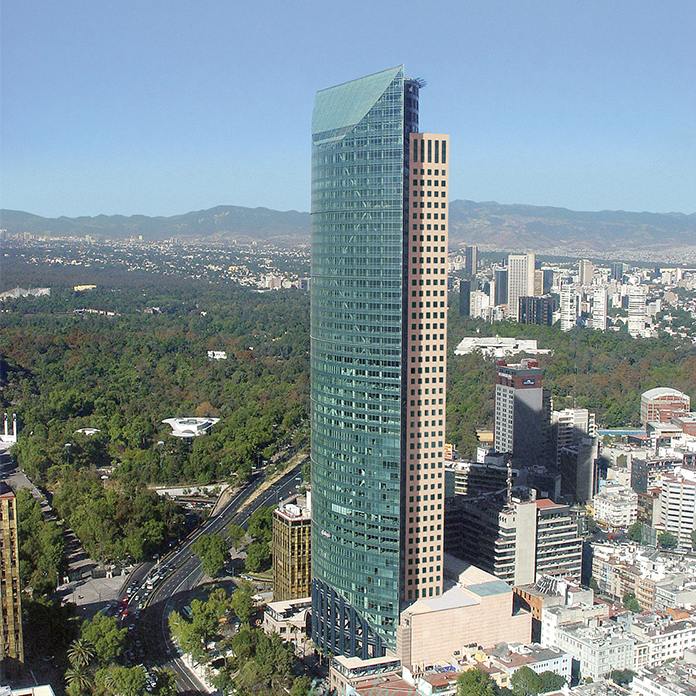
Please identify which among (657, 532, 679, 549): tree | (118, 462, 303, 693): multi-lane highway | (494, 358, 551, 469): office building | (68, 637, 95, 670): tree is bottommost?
(657, 532, 679, 549): tree

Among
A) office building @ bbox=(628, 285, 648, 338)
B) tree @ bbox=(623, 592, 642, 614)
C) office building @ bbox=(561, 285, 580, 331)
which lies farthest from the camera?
office building @ bbox=(561, 285, 580, 331)

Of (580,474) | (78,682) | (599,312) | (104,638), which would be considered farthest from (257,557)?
(599,312)

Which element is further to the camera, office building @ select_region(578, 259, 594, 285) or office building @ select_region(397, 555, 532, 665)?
office building @ select_region(578, 259, 594, 285)

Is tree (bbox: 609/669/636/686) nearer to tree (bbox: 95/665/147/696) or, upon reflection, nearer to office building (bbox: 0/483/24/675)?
tree (bbox: 95/665/147/696)

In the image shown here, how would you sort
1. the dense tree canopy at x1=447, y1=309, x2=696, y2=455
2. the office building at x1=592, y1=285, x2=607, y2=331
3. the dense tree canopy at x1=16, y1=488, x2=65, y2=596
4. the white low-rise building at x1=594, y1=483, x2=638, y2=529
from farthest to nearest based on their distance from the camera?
1. the office building at x1=592, y1=285, x2=607, y2=331
2. the dense tree canopy at x1=447, y1=309, x2=696, y2=455
3. the white low-rise building at x1=594, y1=483, x2=638, y2=529
4. the dense tree canopy at x1=16, y1=488, x2=65, y2=596

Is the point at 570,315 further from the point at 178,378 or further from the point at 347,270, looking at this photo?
the point at 347,270

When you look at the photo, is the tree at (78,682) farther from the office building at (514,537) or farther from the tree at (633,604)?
the tree at (633,604)

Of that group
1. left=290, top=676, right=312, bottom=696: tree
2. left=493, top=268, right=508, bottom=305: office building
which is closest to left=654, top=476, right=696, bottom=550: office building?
left=290, top=676, right=312, bottom=696: tree

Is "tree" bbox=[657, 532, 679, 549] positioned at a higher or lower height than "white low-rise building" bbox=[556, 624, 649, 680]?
lower

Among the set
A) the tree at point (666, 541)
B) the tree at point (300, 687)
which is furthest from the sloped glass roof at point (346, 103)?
the tree at point (666, 541)
